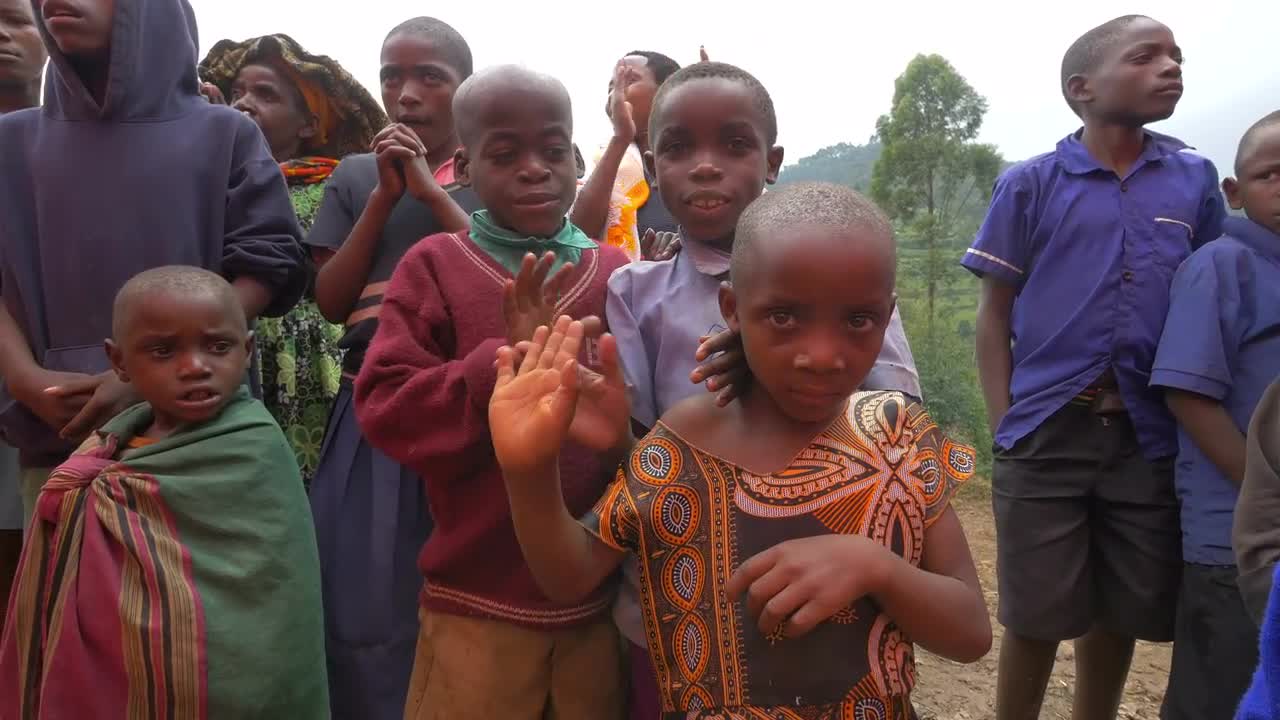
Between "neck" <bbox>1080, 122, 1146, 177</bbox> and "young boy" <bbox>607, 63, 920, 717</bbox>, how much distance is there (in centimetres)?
149

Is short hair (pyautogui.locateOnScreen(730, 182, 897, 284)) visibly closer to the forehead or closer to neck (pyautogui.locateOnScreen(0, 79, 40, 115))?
the forehead

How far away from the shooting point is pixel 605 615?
5.75 ft

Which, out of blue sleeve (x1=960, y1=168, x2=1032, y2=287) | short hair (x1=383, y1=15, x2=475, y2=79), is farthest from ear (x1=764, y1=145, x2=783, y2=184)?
blue sleeve (x1=960, y1=168, x2=1032, y2=287)

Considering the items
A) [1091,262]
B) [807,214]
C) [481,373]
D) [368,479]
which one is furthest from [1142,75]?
[368,479]

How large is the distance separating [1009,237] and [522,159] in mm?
1740

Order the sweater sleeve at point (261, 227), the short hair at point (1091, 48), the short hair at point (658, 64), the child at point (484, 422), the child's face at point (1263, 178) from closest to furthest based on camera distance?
the child at point (484, 422) < the sweater sleeve at point (261, 227) < the child's face at point (1263, 178) < the short hair at point (1091, 48) < the short hair at point (658, 64)

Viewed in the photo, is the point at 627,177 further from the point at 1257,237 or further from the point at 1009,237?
the point at 1257,237

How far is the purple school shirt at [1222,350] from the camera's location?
2.28 metres

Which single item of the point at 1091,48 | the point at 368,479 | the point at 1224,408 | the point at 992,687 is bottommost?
the point at 992,687

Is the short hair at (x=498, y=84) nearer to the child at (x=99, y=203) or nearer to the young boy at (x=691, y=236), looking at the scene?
the young boy at (x=691, y=236)

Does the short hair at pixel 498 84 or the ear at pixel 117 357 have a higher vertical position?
the short hair at pixel 498 84

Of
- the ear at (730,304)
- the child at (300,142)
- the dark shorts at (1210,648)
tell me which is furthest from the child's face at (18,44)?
the dark shorts at (1210,648)

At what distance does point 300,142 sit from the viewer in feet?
9.72

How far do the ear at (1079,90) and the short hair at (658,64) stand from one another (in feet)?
4.48
